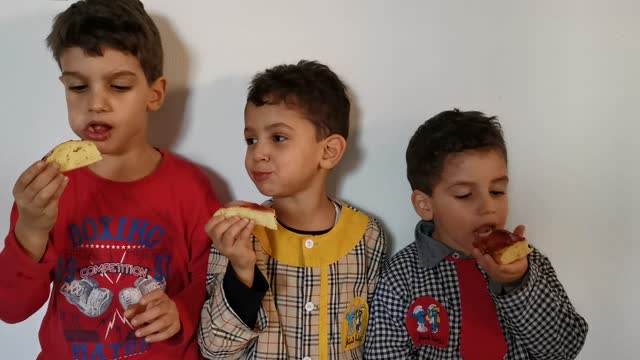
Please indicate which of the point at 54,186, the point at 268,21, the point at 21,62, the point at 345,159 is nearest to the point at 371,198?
the point at 345,159

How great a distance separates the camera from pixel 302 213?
126 cm

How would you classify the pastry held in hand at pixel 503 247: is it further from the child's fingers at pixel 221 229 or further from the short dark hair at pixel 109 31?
the short dark hair at pixel 109 31

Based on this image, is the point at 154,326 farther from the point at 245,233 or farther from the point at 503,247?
the point at 503,247

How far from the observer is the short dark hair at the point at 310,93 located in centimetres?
120

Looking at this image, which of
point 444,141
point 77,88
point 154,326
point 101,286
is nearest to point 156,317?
point 154,326

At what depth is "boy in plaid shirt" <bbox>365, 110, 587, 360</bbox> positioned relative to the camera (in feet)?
3.86

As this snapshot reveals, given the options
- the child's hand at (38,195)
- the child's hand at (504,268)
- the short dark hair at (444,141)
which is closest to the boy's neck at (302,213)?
the short dark hair at (444,141)

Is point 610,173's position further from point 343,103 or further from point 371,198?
point 343,103

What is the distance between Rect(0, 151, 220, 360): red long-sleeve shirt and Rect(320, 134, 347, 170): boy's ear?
0.37 meters

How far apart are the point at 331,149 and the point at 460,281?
0.42 m

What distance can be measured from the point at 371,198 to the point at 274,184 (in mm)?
354

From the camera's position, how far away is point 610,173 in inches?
56.4

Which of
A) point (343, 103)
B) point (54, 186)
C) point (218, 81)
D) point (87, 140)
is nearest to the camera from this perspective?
point (54, 186)

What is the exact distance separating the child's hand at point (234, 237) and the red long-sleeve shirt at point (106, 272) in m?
0.18
